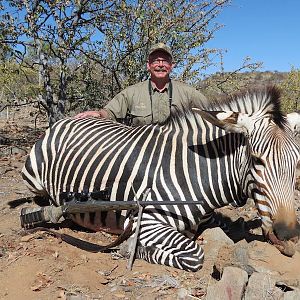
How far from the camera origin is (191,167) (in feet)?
11.4

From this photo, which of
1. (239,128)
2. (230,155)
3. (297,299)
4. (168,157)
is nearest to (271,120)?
(239,128)

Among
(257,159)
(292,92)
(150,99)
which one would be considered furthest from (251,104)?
(292,92)

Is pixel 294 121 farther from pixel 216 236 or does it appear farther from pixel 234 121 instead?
pixel 216 236

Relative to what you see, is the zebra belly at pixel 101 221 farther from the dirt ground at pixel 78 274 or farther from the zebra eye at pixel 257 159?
the zebra eye at pixel 257 159

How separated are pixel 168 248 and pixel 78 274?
70cm

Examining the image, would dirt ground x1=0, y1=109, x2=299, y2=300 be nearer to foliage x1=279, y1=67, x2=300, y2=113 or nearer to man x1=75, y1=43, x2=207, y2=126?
man x1=75, y1=43, x2=207, y2=126

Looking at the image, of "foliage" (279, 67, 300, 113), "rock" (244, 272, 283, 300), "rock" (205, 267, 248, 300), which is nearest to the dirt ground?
"rock" (205, 267, 248, 300)

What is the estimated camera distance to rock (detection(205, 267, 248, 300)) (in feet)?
7.40

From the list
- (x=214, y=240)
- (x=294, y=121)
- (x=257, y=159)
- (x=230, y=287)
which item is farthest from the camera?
(x=214, y=240)

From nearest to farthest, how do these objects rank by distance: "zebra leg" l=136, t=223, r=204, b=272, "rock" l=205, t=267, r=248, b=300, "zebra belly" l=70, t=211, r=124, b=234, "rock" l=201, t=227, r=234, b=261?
"rock" l=205, t=267, r=248, b=300 < "zebra leg" l=136, t=223, r=204, b=272 < "rock" l=201, t=227, r=234, b=261 < "zebra belly" l=70, t=211, r=124, b=234

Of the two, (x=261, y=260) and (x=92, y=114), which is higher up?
(x=92, y=114)

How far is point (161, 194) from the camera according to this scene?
3396mm

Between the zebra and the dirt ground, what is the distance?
0.14 metres

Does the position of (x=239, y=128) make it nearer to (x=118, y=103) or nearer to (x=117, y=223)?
(x=117, y=223)
